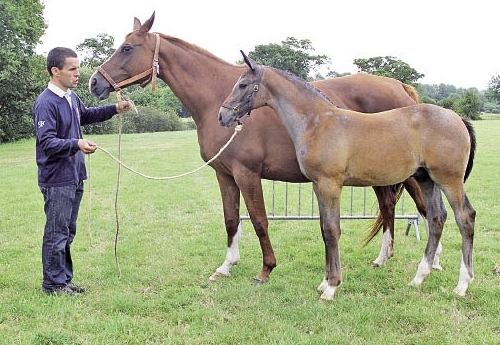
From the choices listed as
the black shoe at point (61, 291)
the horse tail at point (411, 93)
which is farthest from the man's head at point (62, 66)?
the horse tail at point (411, 93)

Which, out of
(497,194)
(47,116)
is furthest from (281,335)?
(497,194)

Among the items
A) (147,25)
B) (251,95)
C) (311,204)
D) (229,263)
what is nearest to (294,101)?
(251,95)

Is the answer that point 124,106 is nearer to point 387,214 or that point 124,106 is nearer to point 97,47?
point 387,214

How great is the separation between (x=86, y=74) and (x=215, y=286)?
31417 millimetres

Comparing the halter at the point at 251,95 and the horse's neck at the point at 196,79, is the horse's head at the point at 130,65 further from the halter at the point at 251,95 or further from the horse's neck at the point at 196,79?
the halter at the point at 251,95

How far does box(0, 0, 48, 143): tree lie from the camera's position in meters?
21.5

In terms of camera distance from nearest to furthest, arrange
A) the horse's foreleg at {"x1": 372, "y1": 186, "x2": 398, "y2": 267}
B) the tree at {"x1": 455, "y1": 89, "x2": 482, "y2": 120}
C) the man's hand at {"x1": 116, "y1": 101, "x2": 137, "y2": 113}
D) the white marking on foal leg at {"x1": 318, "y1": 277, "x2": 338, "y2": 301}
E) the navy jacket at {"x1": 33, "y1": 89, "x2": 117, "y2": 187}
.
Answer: the navy jacket at {"x1": 33, "y1": 89, "x2": 117, "y2": 187}, the white marking on foal leg at {"x1": 318, "y1": 277, "x2": 338, "y2": 301}, the man's hand at {"x1": 116, "y1": 101, "x2": 137, "y2": 113}, the horse's foreleg at {"x1": 372, "y1": 186, "x2": 398, "y2": 267}, the tree at {"x1": 455, "y1": 89, "x2": 482, "y2": 120}

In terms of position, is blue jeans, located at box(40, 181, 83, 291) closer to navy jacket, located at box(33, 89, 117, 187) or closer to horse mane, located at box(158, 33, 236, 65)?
navy jacket, located at box(33, 89, 117, 187)

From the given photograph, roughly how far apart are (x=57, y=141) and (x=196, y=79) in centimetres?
160

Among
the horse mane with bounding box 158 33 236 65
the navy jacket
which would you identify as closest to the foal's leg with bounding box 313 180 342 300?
the horse mane with bounding box 158 33 236 65

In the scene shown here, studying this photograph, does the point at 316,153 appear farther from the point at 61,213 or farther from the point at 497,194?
the point at 497,194

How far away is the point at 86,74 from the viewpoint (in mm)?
32625

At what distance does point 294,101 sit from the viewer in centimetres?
418

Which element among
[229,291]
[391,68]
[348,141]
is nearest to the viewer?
[348,141]
